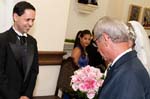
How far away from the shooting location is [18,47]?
2861 mm

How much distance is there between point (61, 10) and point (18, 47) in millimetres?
1069

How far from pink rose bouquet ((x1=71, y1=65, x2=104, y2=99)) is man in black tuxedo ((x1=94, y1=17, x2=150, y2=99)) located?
1.88ft

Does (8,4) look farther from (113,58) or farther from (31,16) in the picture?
(113,58)

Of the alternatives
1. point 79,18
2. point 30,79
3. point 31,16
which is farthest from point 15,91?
point 79,18

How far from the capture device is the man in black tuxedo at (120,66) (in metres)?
1.58

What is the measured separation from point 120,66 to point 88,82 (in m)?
0.66

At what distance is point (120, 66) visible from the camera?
1.64m

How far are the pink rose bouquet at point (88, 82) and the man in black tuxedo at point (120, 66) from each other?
0.57 m

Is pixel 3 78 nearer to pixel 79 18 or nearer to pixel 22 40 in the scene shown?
pixel 22 40

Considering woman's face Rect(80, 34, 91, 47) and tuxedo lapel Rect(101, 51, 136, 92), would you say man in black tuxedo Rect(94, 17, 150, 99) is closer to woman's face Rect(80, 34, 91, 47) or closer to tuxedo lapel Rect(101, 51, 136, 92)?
tuxedo lapel Rect(101, 51, 136, 92)

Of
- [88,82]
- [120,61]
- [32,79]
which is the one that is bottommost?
[32,79]

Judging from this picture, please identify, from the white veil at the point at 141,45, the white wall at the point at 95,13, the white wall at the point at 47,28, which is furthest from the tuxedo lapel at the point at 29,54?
the white wall at the point at 95,13

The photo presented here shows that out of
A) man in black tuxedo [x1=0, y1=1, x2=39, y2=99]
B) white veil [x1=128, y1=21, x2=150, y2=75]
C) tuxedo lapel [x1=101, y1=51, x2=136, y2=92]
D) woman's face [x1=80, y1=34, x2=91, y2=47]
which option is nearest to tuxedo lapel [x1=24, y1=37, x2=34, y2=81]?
man in black tuxedo [x1=0, y1=1, x2=39, y2=99]

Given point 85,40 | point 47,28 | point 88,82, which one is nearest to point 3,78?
point 88,82
